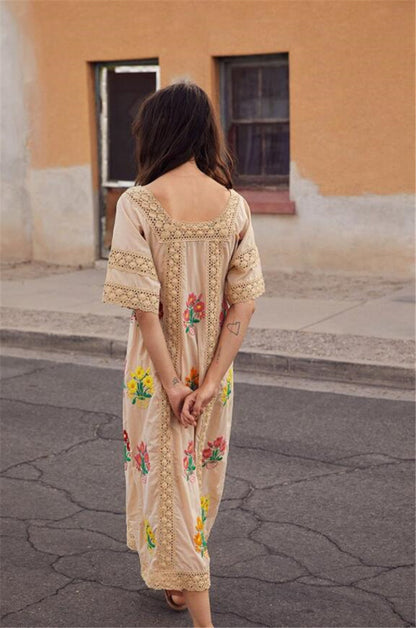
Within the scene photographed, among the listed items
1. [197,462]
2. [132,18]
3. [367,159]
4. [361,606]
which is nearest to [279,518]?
[361,606]

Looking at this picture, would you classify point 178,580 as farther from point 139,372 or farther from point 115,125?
point 115,125

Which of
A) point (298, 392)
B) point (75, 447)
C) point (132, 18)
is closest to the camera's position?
point (75, 447)

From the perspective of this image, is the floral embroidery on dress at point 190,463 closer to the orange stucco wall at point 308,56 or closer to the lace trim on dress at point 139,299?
the lace trim on dress at point 139,299

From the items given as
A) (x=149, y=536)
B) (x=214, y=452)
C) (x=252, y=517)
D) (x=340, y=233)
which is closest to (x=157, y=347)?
(x=214, y=452)

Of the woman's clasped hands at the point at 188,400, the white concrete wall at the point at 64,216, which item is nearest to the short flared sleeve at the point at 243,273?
the woman's clasped hands at the point at 188,400

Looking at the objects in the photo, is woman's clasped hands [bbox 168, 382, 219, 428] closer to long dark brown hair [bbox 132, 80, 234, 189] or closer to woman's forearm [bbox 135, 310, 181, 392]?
woman's forearm [bbox 135, 310, 181, 392]

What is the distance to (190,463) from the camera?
12.7 ft

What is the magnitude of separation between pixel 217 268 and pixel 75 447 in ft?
10.0

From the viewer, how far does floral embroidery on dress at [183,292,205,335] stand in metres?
3.81

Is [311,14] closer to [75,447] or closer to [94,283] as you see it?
[94,283]

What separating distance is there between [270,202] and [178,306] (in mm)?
9534

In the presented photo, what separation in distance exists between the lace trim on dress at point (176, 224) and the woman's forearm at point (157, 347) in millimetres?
270

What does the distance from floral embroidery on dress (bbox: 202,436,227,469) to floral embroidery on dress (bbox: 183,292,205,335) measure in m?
0.44

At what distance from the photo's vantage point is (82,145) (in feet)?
47.7
